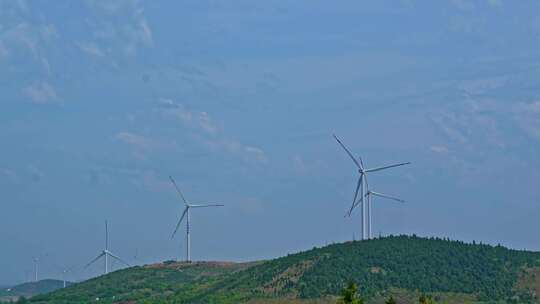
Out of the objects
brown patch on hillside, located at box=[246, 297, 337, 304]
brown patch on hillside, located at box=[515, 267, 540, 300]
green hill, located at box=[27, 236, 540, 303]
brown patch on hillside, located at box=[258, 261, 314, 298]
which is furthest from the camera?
brown patch on hillside, located at box=[258, 261, 314, 298]

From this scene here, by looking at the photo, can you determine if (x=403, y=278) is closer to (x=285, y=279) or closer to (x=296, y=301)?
(x=296, y=301)

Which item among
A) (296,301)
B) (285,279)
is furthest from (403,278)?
(285,279)

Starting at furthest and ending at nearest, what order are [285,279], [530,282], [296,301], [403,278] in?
[285,279] → [403,278] → [530,282] → [296,301]

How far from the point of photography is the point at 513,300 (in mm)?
165500

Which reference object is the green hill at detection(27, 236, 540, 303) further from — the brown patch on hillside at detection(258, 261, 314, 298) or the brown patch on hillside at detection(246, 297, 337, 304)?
the brown patch on hillside at detection(246, 297, 337, 304)

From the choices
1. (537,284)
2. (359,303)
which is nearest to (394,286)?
(537,284)

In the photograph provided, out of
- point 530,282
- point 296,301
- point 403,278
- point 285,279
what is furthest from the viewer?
point 285,279

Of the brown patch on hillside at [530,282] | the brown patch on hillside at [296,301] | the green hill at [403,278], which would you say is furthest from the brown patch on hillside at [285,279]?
the brown patch on hillside at [530,282]

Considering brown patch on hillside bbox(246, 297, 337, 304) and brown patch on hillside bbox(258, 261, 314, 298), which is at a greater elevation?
brown patch on hillside bbox(258, 261, 314, 298)

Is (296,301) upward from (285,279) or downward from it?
downward

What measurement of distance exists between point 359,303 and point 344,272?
363 ft

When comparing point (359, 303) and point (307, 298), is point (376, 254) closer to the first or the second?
point (307, 298)

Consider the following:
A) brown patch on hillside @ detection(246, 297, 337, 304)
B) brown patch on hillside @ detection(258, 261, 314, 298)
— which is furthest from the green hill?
brown patch on hillside @ detection(246, 297, 337, 304)

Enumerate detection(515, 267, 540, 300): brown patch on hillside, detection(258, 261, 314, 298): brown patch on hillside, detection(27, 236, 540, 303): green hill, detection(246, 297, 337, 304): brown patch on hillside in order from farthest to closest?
detection(258, 261, 314, 298): brown patch on hillside < detection(27, 236, 540, 303): green hill < detection(515, 267, 540, 300): brown patch on hillside < detection(246, 297, 337, 304): brown patch on hillside
